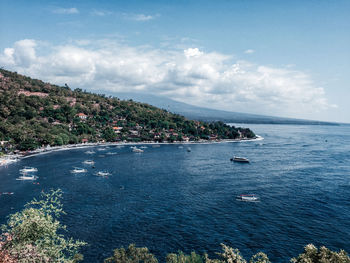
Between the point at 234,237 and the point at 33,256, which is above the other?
the point at 33,256

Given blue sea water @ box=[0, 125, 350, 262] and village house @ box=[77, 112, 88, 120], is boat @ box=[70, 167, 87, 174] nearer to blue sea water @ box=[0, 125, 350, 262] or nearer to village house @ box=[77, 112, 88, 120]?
blue sea water @ box=[0, 125, 350, 262]

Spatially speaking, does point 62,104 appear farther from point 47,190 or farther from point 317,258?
point 317,258

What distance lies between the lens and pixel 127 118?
186875 millimetres

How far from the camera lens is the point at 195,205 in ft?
176

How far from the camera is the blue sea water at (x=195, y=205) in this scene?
38.8 metres

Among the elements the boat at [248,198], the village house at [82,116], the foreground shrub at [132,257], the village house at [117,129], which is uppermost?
the village house at [82,116]

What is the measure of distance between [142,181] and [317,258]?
2250 inches

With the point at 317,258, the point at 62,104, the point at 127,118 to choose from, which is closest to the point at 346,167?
the point at 317,258

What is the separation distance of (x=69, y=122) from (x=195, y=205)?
125286 mm

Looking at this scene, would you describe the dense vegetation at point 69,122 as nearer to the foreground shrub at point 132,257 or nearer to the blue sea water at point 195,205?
the blue sea water at point 195,205

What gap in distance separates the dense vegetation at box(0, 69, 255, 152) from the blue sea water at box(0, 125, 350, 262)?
27.9 meters

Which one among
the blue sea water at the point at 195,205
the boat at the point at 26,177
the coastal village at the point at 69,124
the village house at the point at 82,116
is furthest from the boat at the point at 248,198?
the village house at the point at 82,116

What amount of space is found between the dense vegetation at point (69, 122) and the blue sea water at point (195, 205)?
1098 inches

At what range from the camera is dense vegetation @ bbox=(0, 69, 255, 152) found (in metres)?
114
